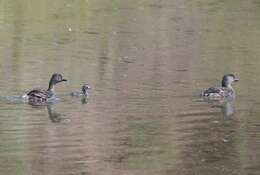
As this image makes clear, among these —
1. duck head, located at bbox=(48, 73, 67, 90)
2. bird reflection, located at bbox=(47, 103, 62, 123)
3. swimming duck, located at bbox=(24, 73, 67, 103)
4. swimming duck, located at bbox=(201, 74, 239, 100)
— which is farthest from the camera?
duck head, located at bbox=(48, 73, 67, 90)

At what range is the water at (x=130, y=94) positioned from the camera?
12914 millimetres

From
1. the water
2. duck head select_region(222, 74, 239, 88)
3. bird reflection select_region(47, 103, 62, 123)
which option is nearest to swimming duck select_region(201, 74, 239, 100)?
duck head select_region(222, 74, 239, 88)

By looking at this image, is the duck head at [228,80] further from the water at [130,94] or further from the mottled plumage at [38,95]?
the mottled plumage at [38,95]

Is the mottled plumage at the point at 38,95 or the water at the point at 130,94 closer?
the water at the point at 130,94

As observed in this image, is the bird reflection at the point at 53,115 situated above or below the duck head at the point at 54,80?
below

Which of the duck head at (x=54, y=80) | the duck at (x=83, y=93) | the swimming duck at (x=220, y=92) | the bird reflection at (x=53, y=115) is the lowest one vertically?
the bird reflection at (x=53, y=115)

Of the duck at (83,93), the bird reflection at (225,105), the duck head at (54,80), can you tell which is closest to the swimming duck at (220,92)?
the bird reflection at (225,105)

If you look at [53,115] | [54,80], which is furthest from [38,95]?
[53,115]

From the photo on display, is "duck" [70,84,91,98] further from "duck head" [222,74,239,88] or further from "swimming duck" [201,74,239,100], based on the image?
"duck head" [222,74,239,88]

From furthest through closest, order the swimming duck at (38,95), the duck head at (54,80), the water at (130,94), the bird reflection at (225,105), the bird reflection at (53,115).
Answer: the duck head at (54,80) < the swimming duck at (38,95) < the bird reflection at (225,105) < the bird reflection at (53,115) < the water at (130,94)

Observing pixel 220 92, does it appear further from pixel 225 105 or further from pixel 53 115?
pixel 53 115

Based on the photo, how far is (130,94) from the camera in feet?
58.7

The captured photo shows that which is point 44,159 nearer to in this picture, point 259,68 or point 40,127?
point 40,127

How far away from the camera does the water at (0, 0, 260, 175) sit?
42.4 feet
